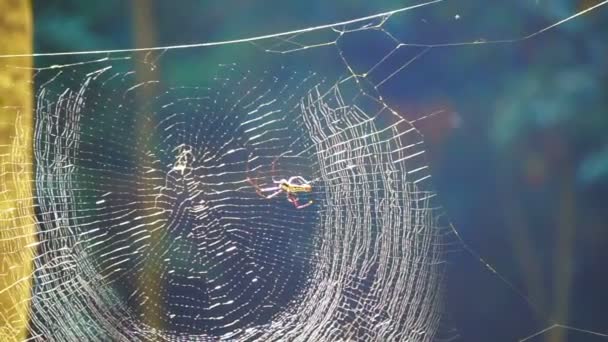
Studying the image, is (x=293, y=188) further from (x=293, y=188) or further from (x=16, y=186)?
(x=16, y=186)

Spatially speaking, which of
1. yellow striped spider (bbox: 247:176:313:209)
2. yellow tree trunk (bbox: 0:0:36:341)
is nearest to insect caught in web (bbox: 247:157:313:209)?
yellow striped spider (bbox: 247:176:313:209)

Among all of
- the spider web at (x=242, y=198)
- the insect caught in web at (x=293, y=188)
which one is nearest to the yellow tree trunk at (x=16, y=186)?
the spider web at (x=242, y=198)

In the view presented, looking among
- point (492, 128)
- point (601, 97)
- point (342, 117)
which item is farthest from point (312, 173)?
point (601, 97)

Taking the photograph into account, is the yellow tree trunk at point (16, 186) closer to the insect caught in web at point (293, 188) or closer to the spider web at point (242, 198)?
the spider web at point (242, 198)

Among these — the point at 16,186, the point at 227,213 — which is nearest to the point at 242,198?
the point at 227,213

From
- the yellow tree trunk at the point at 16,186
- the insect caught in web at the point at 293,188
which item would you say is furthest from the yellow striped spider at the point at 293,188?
the yellow tree trunk at the point at 16,186

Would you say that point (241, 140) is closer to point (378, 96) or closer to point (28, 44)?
point (378, 96)
